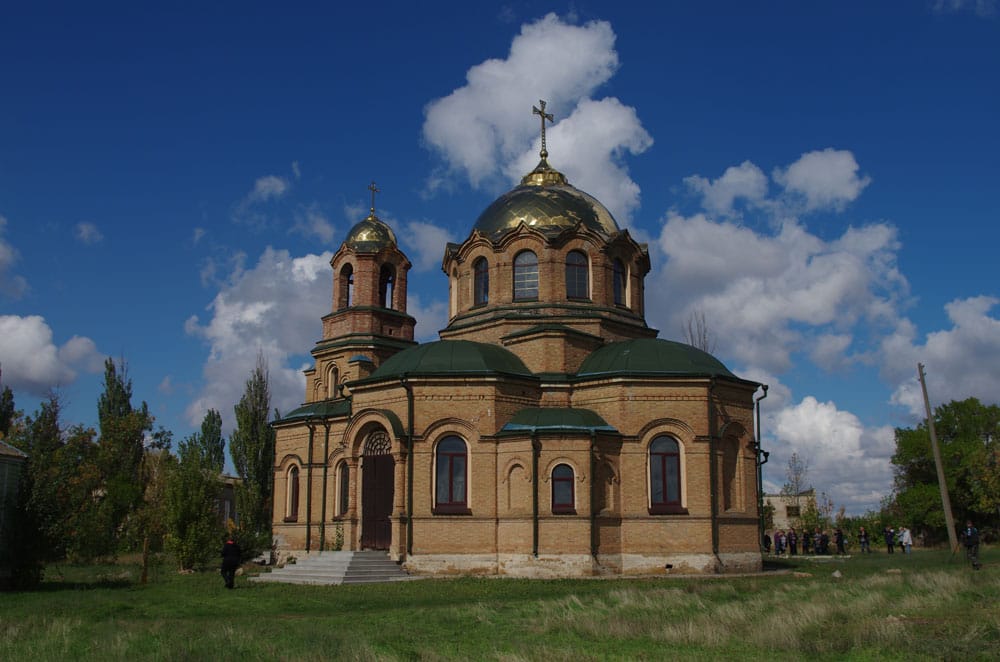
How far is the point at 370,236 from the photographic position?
108ft

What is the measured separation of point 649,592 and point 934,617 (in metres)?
5.25

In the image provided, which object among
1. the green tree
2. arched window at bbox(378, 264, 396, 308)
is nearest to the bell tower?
arched window at bbox(378, 264, 396, 308)

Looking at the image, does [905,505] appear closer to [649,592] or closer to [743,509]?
[743,509]

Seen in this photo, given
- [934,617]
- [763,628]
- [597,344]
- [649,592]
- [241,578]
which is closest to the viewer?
[763,628]

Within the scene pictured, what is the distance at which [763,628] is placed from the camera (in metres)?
12.5

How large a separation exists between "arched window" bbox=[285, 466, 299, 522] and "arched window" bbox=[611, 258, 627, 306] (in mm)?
12191

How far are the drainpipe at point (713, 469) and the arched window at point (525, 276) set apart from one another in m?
6.75

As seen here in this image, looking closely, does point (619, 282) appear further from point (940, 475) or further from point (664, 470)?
point (940, 475)

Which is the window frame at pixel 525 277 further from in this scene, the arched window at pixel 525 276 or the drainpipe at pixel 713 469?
the drainpipe at pixel 713 469

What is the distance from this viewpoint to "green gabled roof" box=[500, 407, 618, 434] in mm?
23562

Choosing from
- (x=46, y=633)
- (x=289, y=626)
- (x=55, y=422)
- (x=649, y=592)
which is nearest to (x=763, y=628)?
(x=649, y=592)

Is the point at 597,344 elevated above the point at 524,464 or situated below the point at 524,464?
above

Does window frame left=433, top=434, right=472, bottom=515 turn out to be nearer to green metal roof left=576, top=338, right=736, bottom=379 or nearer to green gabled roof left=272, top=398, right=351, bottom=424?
green metal roof left=576, top=338, right=736, bottom=379

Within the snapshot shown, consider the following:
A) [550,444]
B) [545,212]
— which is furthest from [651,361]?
[545,212]
